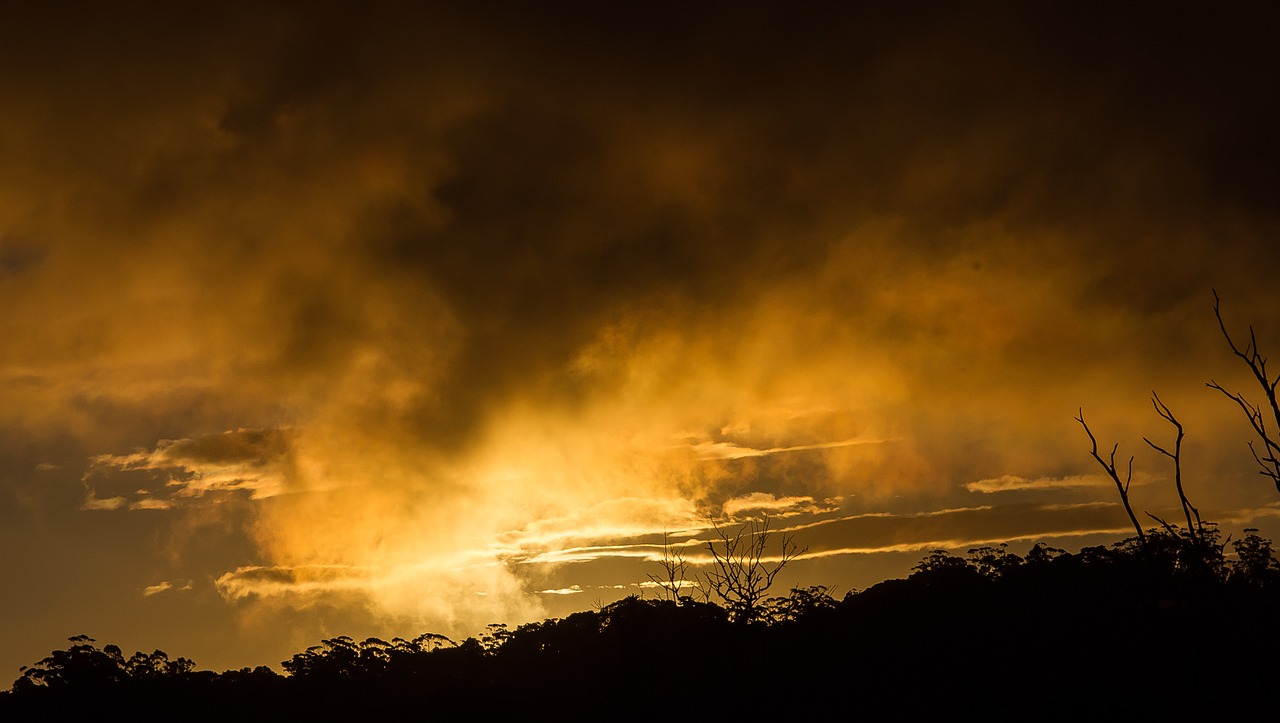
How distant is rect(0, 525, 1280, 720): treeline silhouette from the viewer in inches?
1638

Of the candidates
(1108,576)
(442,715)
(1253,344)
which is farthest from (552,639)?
(1253,344)

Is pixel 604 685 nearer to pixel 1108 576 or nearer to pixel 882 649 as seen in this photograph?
pixel 882 649

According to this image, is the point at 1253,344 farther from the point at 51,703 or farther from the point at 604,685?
the point at 51,703

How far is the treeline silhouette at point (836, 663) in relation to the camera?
41.6 metres

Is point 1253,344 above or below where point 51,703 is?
above

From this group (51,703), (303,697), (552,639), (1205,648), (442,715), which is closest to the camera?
(1205,648)

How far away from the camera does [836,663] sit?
58594 millimetres

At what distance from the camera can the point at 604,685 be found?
6519cm

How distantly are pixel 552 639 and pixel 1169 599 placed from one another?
52573 millimetres

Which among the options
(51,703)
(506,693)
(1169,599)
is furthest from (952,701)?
A: (51,703)

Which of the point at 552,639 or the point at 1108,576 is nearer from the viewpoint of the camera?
the point at 1108,576

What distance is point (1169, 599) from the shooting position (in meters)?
46.1

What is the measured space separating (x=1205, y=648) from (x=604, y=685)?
36153 mm

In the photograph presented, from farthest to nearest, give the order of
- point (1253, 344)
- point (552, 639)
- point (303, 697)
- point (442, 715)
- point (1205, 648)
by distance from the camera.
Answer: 1. point (552, 639)
2. point (303, 697)
3. point (442, 715)
4. point (1205, 648)
5. point (1253, 344)
